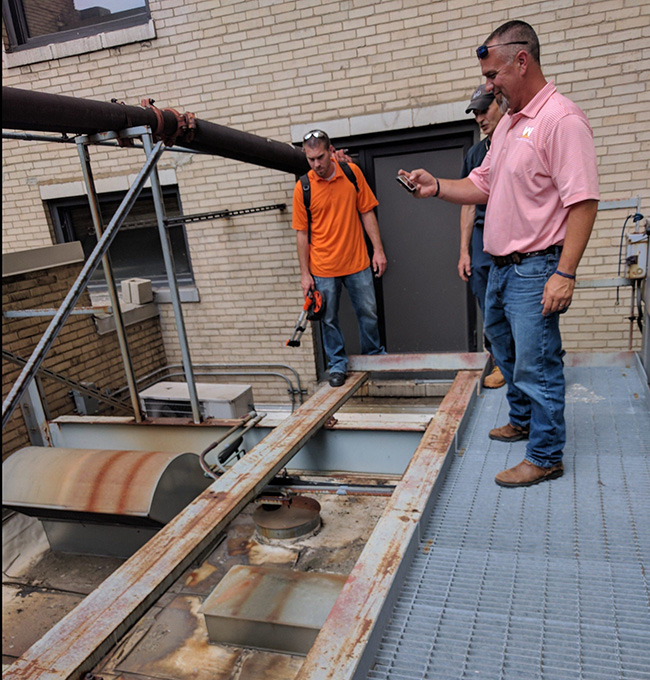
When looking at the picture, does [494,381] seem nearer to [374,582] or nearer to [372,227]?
[372,227]

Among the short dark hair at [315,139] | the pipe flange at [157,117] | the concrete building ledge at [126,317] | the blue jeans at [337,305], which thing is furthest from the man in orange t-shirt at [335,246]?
the concrete building ledge at [126,317]

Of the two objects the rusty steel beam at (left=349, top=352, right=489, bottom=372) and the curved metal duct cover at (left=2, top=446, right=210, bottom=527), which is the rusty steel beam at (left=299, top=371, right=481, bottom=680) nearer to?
the rusty steel beam at (left=349, top=352, right=489, bottom=372)

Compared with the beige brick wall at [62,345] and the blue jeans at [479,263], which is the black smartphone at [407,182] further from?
the beige brick wall at [62,345]

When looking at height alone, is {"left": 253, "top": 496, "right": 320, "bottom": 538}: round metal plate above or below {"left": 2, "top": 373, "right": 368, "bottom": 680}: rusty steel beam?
below

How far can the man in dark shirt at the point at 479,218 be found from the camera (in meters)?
3.65

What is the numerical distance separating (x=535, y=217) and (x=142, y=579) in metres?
2.28

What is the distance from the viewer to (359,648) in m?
1.71

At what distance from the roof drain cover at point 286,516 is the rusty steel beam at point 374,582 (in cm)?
206

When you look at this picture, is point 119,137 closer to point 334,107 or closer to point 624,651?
point 334,107

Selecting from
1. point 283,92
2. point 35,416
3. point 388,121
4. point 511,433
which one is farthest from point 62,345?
point 511,433

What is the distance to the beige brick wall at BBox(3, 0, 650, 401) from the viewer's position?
17.2 ft

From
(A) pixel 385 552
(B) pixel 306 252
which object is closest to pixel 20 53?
(B) pixel 306 252

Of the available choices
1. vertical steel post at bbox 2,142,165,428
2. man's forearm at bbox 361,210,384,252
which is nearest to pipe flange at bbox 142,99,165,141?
vertical steel post at bbox 2,142,165,428

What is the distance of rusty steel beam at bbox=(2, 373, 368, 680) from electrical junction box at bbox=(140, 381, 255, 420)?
2595mm
